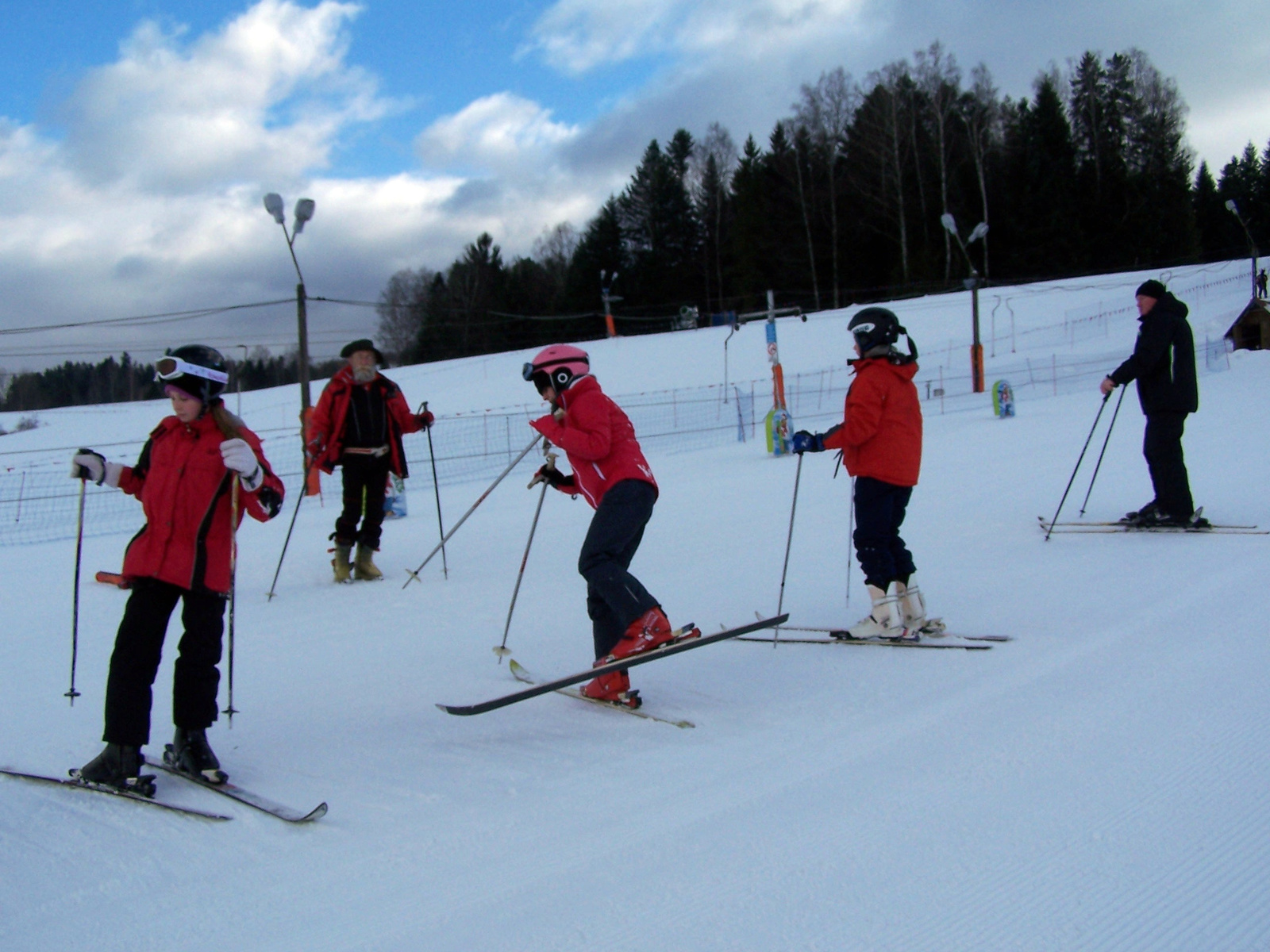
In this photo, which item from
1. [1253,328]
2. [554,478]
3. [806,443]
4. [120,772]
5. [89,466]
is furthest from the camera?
[1253,328]

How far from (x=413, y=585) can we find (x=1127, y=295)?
A: 4024 centimetres

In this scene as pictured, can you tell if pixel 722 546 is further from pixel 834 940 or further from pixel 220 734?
pixel 834 940

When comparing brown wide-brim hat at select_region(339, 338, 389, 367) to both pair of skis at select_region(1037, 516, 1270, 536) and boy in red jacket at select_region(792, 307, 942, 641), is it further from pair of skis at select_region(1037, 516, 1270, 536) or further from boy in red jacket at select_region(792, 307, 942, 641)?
pair of skis at select_region(1037, 516, 1270, 536)

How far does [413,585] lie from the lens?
6820 millimetres

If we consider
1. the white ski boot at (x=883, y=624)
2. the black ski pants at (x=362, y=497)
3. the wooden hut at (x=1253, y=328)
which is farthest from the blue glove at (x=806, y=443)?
the wooden hut at (x=1253, y=328)

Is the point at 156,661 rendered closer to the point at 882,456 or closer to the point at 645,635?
the point at 645,635

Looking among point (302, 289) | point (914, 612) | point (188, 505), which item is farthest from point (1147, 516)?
point (302, 289)

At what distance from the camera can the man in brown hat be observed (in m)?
6.98

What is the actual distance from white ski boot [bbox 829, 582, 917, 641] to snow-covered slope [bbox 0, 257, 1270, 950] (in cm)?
15

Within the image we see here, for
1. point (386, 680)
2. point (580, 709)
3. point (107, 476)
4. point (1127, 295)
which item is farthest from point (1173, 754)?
point (1127, 295)

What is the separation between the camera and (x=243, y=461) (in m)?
3.20

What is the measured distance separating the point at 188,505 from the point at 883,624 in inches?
129

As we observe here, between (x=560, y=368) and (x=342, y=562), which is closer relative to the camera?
(x=560, y=368)

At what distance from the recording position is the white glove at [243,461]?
3182mm
